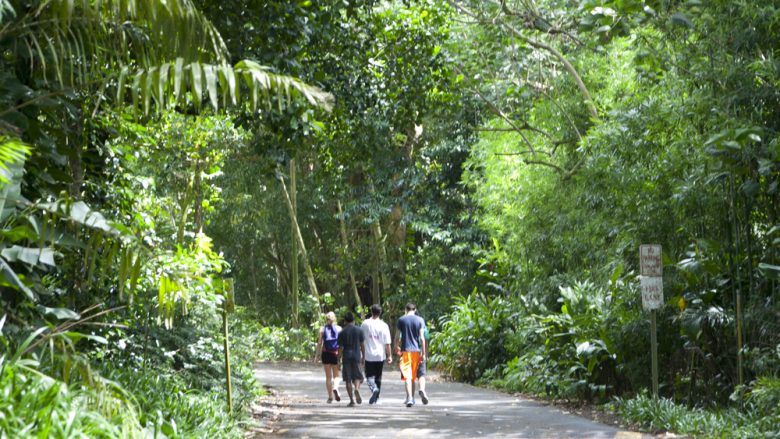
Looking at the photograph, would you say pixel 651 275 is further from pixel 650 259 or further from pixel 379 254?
pixel 379 254

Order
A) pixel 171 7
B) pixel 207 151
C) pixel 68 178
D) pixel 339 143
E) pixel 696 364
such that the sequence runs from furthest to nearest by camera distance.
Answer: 1. pixel 207 151
2. pixel 339 143
3. pixel 696 364
4. pixel 68 178
5. pixel 171 7

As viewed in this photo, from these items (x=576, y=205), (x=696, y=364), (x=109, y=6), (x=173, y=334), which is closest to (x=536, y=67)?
(x=576, y=205)

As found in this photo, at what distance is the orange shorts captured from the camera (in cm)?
1809

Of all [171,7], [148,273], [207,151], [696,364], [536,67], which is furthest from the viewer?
[207,151]

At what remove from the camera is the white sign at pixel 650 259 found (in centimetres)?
1474

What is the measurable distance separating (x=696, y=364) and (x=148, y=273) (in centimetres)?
829

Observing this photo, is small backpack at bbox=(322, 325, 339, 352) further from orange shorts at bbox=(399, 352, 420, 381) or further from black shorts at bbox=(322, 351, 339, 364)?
orange shorts at bbox=(399, 352, 420, 381)

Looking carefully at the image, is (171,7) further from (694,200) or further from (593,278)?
(593,278)

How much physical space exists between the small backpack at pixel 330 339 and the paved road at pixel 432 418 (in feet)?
3.28

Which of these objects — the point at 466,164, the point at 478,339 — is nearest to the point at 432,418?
the point at 478,339

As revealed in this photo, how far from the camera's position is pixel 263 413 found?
55.6ft

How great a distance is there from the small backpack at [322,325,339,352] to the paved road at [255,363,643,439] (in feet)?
3.28

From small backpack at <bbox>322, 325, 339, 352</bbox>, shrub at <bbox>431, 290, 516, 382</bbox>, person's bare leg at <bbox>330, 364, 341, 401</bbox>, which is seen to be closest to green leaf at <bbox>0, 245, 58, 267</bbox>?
small backpack at <bbox>322, 325, 339, 352</bbox>

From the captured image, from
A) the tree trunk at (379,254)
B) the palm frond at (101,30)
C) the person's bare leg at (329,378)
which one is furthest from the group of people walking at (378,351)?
the tree trunk at (379,254)
